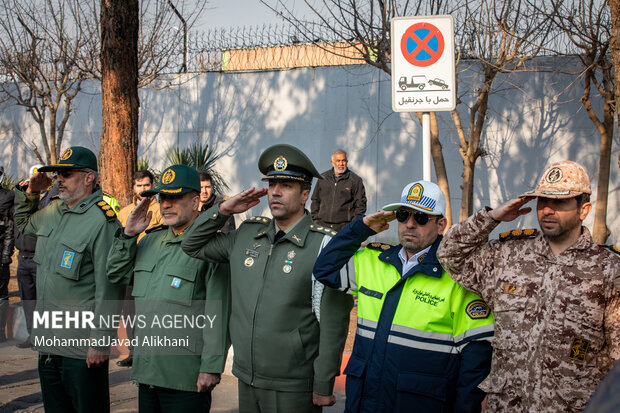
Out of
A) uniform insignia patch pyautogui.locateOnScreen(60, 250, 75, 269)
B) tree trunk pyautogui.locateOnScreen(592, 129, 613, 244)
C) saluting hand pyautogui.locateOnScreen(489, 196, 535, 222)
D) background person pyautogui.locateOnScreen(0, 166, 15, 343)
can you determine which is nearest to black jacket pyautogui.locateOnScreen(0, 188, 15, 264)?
background person pyautogui.locateOnScreen(0, 166, 15, 343)

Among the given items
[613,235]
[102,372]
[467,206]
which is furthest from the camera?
[613,235]

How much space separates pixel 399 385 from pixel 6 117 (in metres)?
18.5

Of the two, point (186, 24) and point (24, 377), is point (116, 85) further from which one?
point (186, 24)

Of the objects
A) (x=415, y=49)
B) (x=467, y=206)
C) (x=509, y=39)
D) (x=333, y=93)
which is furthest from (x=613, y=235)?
(x=415, y=49)

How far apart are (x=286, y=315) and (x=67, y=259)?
180 centimetres

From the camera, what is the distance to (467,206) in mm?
11000

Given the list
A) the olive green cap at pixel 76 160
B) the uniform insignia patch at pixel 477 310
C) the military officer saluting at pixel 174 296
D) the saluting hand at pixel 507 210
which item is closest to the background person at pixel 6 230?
the olive green cap at pixel 76 160

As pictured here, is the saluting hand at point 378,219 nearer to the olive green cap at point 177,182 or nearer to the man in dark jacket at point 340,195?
the olive green cap at point 177,182

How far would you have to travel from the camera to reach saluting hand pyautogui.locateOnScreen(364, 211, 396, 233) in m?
3.56

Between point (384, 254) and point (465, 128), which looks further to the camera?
point (465, 128)

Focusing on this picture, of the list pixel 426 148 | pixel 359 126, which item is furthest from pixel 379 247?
pixel 359 126

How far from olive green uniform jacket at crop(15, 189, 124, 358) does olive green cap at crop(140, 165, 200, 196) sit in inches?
22.9

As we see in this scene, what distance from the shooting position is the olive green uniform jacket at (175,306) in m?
4.14
